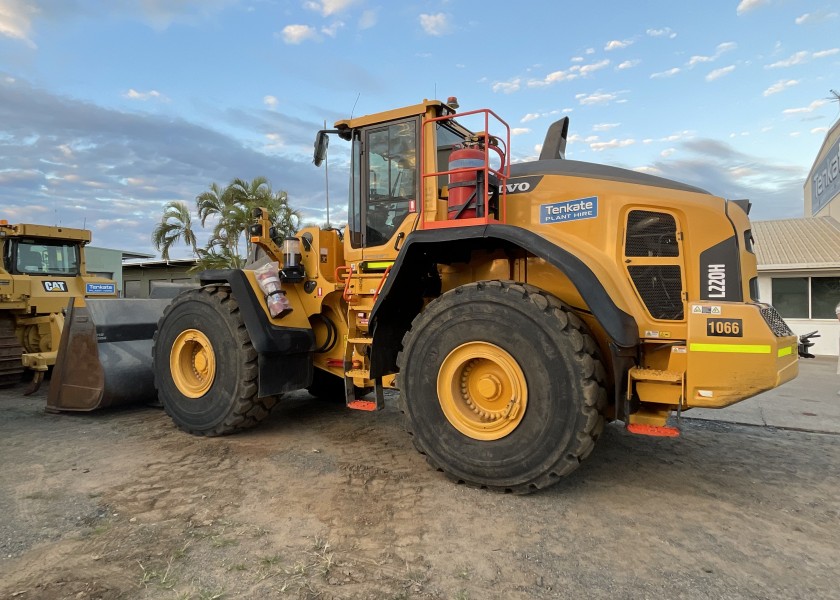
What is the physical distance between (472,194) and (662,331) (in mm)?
1664

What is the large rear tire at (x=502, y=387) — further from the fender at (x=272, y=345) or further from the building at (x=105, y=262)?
the building at (x=105, y=262)

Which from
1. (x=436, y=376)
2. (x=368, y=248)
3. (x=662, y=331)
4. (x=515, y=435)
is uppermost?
(x=368, y=248)

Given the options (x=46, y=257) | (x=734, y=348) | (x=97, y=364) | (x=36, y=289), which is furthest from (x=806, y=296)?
(x=46, y=257)

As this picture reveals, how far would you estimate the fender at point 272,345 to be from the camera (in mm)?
4777

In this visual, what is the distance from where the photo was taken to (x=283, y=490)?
3.68 metres

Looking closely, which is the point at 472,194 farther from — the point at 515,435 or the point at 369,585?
the point at 369,585

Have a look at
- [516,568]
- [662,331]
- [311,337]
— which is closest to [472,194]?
[662,331]

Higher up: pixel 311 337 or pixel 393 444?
pixel 311 337

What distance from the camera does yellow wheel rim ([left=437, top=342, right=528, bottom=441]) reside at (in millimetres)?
3547

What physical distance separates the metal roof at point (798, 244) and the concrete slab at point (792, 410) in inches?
233

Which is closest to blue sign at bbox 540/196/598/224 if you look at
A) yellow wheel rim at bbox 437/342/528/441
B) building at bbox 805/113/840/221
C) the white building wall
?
yellow wheel rim at bbox 437/342/528/441

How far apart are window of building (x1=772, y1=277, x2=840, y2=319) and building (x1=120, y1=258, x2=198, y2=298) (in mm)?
23765

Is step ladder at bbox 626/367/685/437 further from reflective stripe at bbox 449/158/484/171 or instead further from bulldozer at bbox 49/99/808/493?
reflective stripe at bbox 449/158/484/171

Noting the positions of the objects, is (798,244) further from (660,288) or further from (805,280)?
(660,288)
